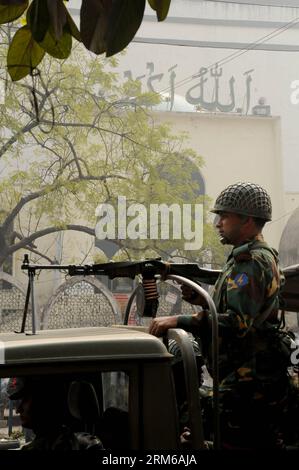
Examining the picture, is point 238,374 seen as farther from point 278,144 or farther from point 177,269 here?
point 278,144

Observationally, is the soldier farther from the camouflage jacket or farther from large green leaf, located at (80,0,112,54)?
large green leaf, located at (80,0,112,54)

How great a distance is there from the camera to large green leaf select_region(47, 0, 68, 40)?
45.6 inches

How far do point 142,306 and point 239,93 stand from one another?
16.4 m

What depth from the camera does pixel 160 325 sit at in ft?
5.56

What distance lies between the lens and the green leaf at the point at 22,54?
135 cm

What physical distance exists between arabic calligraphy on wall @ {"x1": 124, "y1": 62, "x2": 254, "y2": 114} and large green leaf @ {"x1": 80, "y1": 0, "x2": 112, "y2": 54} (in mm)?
15634

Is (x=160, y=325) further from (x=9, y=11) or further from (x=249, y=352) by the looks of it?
(x=9, y=11)

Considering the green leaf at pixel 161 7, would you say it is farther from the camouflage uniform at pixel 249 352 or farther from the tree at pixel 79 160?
the tree at pixel 79 160

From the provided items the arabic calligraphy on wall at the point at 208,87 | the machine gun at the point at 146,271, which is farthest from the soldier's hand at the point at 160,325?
the arabic calligraphy on wall at the point at 208,87

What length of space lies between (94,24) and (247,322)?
857mm

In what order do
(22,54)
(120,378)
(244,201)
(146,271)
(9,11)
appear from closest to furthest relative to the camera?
(9,11) < (22,54) < (120,378) < (146,271) < (244,201)

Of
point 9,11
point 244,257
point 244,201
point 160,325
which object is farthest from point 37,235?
point 9,11

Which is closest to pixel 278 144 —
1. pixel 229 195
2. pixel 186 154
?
pixel 186 154

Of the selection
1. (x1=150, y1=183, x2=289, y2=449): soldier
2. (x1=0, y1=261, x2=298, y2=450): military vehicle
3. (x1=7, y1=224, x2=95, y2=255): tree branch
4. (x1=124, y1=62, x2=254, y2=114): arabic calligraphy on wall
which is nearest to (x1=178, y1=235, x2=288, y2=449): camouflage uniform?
(x1=150, y1=183, x2=289, y2=449): soldier
